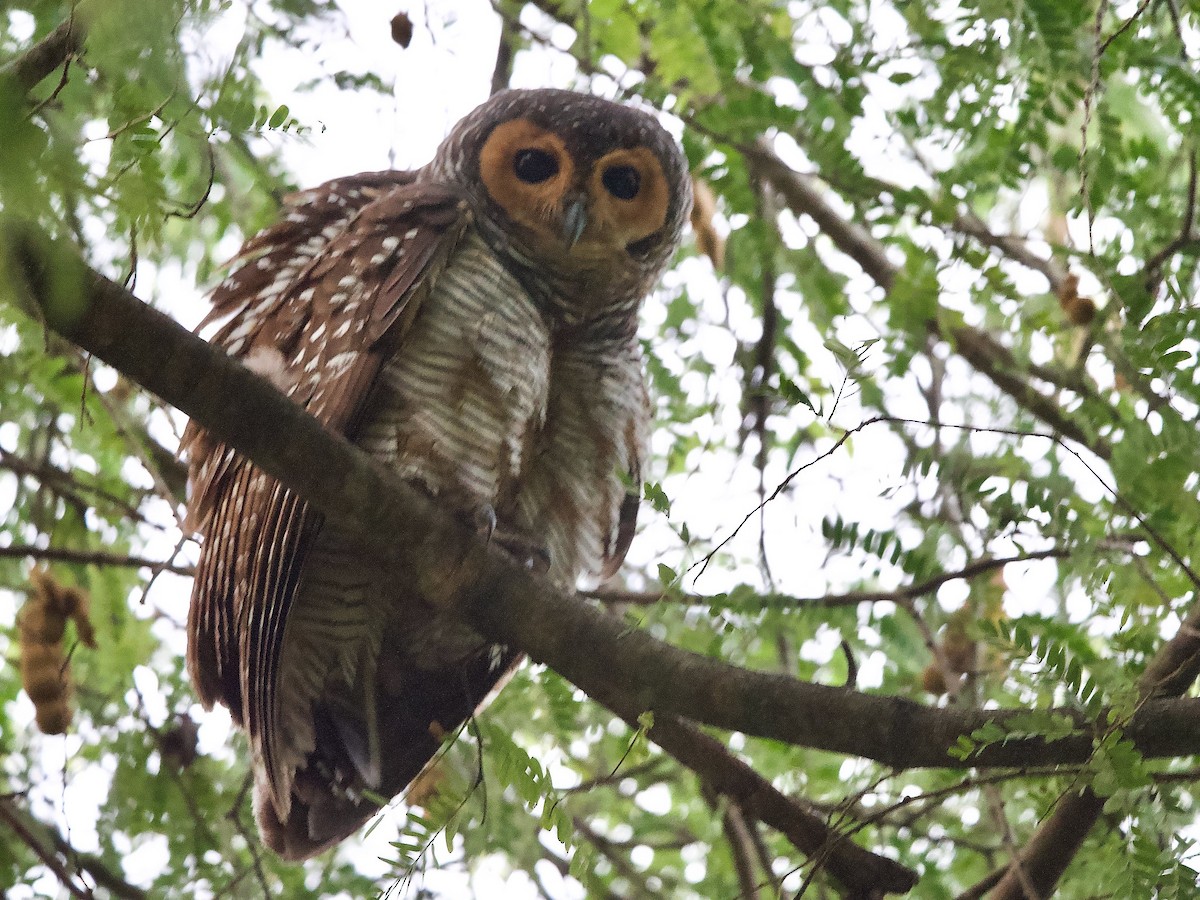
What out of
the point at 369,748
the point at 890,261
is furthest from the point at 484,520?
the point at 890,261

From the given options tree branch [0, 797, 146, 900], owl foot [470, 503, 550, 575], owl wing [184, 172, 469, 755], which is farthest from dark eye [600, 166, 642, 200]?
tree branch [0, 797, 146, 900]

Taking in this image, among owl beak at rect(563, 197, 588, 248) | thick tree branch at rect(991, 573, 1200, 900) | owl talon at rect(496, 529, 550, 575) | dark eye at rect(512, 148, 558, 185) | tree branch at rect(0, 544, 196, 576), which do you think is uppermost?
dark eye at rect(512, 148, 558, 185)

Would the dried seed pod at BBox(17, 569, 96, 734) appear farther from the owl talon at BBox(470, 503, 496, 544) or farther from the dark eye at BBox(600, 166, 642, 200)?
the dark eye at BBox(600, 166, 642, 200)

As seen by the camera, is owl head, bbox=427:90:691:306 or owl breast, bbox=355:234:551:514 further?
owl head, bbox=427:90:691:306

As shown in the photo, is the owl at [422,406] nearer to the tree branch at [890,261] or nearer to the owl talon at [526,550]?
the owl talon at [526,550]

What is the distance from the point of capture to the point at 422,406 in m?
2.64

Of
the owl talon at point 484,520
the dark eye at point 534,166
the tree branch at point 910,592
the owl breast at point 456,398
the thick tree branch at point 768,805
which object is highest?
the dark eye at point 534,166

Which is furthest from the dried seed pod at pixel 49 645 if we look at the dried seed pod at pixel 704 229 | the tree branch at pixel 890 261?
the tree branch at pixel 890 261

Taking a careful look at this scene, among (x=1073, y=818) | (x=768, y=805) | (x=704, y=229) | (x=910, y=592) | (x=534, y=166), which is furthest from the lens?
(x=704, y=229)

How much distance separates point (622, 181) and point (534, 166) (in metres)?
0.22

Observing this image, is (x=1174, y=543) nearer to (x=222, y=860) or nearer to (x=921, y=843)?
(x=921, y=843)

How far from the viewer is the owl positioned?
256 centimetres

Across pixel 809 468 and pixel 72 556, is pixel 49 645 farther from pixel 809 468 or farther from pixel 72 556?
pixel 809 468

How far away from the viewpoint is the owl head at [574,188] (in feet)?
9.76
